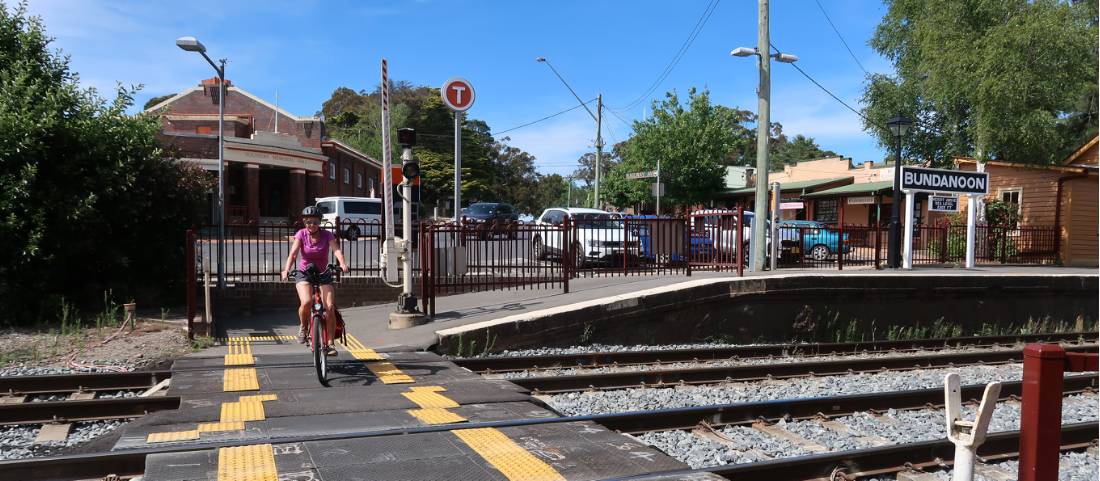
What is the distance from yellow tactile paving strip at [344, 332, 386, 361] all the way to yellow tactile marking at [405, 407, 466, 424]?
104 inches

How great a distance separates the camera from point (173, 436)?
513 cm

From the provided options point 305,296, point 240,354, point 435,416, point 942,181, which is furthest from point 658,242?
point 435,416

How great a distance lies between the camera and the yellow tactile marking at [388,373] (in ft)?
24.7

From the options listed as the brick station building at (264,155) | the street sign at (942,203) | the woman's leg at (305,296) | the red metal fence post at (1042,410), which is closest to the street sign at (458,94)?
the woman's leg at (305,296)

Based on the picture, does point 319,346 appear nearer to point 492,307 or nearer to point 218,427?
point 218,427

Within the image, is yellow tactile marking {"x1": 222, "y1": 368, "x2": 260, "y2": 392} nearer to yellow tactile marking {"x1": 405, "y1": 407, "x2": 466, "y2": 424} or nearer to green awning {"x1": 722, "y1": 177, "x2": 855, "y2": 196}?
yellow tactile marking {"x1": 405, "y1": 407, "x2": 466, "y2": 424}

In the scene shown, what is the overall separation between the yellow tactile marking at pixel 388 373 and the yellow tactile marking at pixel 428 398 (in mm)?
478

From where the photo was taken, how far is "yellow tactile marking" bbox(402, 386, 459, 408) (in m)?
6.44

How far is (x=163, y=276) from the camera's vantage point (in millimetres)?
12578

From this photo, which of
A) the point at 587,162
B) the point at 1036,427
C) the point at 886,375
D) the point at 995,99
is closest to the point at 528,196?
the point at 587,162

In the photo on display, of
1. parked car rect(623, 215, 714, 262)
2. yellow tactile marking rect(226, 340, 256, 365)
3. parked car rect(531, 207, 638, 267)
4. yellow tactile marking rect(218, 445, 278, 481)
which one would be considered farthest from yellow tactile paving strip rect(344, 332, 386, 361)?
parked car rect(623, 215, 714, 262)

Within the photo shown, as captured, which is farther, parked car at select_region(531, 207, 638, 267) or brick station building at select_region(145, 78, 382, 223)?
brick station building at select_region(145, 78, 382, 223)

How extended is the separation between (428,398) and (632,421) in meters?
1.82

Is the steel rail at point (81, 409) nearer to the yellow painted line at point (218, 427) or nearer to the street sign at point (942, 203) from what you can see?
the yellow painted line at point (218, 427)
